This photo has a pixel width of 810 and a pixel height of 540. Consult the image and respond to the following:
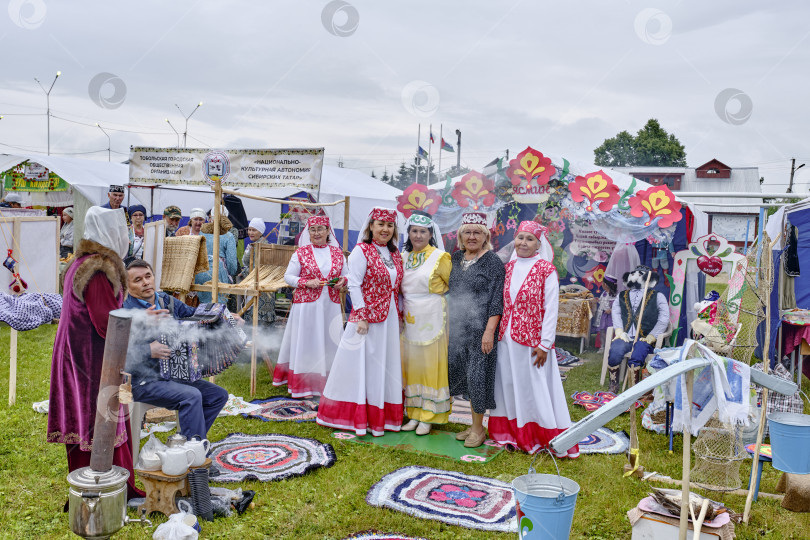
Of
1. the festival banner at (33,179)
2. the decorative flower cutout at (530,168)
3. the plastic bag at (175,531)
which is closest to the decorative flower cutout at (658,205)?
the decorative flower cutout at (530,168)

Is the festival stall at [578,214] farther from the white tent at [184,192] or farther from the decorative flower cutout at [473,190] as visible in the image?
the white tent at [184,192]

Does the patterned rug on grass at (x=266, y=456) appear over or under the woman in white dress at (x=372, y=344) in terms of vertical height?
under

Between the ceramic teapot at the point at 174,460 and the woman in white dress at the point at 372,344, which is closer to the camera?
the ceramic teapot at the point at 174,460

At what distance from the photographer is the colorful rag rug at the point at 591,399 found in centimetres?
649

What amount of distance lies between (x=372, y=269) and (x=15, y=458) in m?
3.05

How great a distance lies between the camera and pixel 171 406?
3828 mm

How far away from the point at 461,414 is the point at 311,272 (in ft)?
7.09

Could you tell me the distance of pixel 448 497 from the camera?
4.07 metres

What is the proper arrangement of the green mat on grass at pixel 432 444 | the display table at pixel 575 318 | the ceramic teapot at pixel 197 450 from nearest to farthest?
the ceramic teapot at pixel 197 450, the green mat on grass at pixel 432 444, the display table at pixel 575 318

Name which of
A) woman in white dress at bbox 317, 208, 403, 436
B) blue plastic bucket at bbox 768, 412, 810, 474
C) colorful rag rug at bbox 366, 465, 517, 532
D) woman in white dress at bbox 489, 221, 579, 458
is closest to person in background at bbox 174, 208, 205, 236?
woman in white dress at bbox 317, 208, 403, 436

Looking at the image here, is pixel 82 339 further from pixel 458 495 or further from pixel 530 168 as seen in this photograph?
pixel 530 168

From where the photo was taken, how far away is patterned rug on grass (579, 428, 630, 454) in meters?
5.12

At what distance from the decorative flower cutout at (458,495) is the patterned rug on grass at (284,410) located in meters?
1.82

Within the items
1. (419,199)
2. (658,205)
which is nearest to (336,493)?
(419,199)
